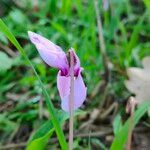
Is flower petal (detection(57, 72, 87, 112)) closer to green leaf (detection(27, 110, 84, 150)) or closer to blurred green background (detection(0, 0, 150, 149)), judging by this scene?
green leaf (detection(27, 110, 84, 150))

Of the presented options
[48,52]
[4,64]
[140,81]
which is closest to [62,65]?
[48,52]

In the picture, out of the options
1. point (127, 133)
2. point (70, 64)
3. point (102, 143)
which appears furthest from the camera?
point (102, 143)

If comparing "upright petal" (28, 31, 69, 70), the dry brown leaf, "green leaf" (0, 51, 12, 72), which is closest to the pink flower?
"upright petal" (28, 31, 69, 70)

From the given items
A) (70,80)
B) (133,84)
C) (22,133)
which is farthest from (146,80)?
(70,80)

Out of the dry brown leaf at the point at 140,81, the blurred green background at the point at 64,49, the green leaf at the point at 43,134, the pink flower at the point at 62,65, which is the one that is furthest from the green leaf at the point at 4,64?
the dry brown leaf at the point at 140,81

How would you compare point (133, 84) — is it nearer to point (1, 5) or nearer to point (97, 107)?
point (97, 107)

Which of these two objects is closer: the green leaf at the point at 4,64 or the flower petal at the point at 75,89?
the flower petal at the point at 75,89

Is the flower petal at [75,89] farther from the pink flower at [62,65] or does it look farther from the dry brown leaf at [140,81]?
the dry brown leaf at [140,81]
